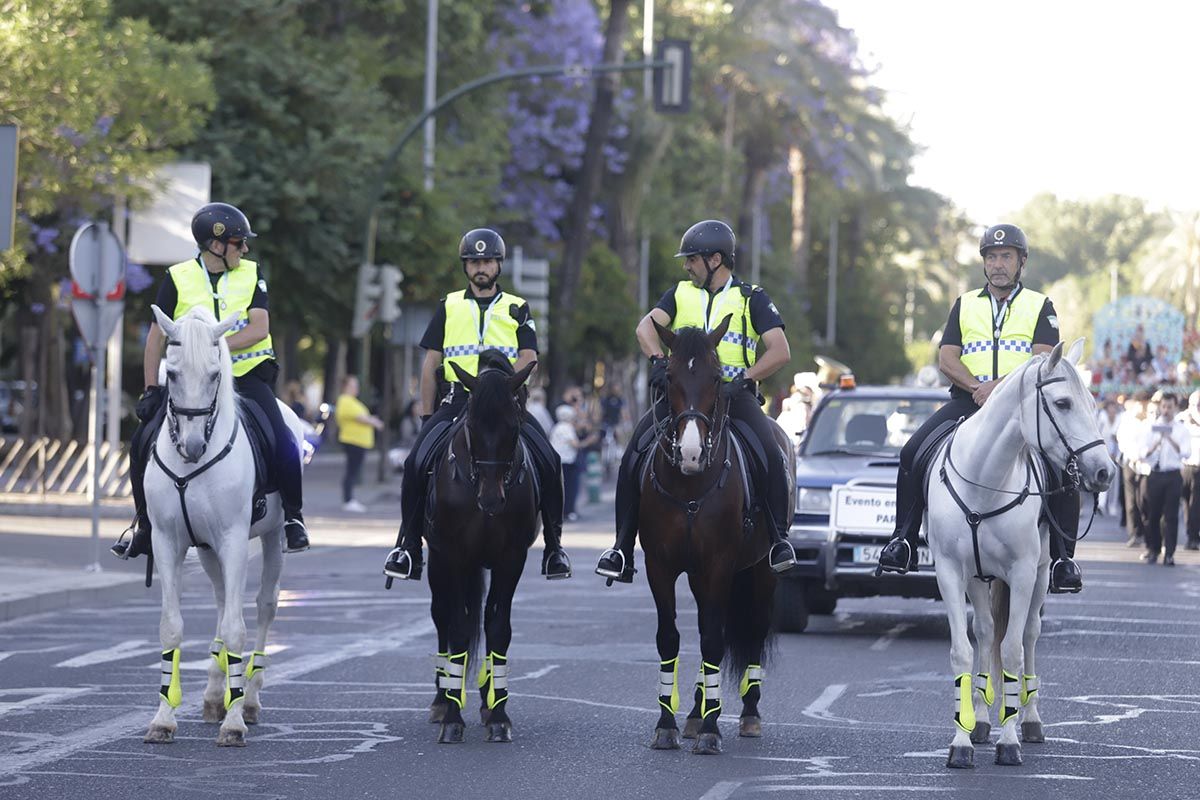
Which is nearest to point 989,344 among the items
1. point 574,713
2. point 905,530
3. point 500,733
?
point 905,530

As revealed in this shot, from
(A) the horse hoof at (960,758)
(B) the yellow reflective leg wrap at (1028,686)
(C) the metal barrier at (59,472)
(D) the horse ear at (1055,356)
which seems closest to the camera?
(A) the horse hoof at (960,758)

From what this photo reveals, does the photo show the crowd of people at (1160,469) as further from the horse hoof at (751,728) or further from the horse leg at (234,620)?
the horse leg at (234,620)

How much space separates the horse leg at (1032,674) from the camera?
10820 millimetres

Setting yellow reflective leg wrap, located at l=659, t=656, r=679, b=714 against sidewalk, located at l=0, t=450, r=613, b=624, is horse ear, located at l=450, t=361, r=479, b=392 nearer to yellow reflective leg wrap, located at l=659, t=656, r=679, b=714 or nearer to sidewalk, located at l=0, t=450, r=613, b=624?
yellow reflective leg wrap, located at l=659, t=656, r=679, b=714

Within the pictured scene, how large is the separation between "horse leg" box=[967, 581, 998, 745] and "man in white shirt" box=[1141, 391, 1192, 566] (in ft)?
52.0

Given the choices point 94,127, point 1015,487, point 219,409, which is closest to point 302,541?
point 219,409

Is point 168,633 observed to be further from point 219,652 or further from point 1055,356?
point 1055,356

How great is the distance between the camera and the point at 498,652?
35.4ft

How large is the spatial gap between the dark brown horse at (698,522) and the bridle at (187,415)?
2127 millimetres

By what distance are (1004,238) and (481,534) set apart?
3.06 meters

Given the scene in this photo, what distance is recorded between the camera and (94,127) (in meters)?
29.0

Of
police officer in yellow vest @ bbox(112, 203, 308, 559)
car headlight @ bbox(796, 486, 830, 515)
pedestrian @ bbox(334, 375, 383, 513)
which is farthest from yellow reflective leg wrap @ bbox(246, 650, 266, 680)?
pedestrian @ bbox(334, 375, 383, 513)

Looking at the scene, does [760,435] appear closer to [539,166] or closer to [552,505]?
[552,505]

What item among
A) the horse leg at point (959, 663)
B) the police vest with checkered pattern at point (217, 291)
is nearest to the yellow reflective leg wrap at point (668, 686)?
the horse leg at point (959, 663)
